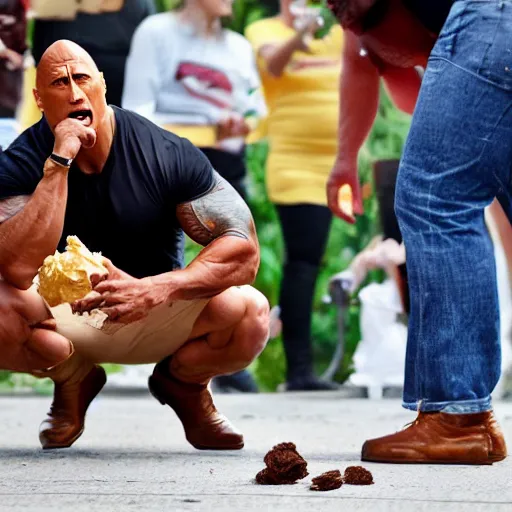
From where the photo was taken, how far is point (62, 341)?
3.23 meters

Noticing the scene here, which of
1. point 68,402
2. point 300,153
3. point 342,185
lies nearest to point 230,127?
point 300,153

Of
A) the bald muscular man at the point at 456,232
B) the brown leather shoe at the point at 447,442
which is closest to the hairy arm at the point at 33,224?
the bald muscular man at the point at 456,232

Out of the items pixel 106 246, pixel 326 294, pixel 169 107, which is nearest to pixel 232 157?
pixel 169 107

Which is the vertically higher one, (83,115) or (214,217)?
(83,115)

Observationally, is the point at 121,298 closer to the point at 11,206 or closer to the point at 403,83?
the point at 11,206

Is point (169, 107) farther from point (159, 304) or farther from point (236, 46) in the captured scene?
point (159, 304)

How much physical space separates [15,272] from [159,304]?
0.35 metres

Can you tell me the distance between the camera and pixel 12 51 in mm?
6098

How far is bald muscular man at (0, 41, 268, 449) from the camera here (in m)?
3.08

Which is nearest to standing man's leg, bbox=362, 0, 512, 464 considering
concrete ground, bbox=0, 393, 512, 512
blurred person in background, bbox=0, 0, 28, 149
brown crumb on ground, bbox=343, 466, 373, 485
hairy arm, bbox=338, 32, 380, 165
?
concrete ground, bbox=0, 393, 512, 512

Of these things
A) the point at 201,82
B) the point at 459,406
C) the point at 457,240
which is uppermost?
the point at 457,240

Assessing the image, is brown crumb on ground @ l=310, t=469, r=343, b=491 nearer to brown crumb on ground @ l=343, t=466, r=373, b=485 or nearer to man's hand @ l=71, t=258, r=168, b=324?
brown crumb on ground @ l=343, t=466, r=373, b=485

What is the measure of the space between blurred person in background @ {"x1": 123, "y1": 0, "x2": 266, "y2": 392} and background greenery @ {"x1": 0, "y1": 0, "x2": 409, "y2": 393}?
6 cm

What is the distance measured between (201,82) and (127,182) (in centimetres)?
302
